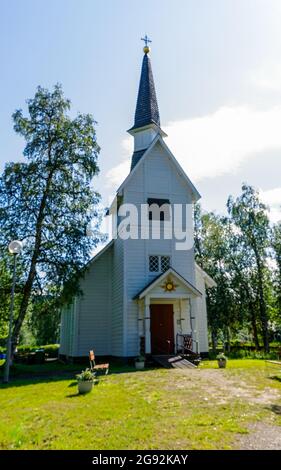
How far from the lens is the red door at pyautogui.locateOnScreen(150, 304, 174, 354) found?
18.1m

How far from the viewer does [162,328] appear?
18359mm

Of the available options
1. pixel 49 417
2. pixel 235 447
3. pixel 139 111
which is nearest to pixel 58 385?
pixel 49 417

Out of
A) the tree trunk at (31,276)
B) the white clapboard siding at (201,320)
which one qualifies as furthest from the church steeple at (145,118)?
the white clapboard siding at (201,320)

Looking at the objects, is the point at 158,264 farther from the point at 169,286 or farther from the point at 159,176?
the point at 159,176

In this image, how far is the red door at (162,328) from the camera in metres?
18.1

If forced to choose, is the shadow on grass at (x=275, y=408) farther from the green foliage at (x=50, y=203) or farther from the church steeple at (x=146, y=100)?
the church steeple at (x=146, y=100)

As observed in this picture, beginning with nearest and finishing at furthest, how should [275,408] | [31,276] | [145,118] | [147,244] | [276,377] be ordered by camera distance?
[275,408], [276,377], [31,276], [147,244], [145,118]

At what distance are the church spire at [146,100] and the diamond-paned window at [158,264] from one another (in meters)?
8.60

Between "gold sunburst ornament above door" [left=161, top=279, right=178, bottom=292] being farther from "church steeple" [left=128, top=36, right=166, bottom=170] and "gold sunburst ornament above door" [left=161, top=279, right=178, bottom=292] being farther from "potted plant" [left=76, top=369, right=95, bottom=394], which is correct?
"potted plant" [left=76, top=369, right=95, bottom=394]

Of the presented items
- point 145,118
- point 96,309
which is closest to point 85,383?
point 96,309

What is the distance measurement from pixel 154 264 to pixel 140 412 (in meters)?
11.9

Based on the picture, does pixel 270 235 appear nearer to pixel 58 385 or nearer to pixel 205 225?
pixel 205 225

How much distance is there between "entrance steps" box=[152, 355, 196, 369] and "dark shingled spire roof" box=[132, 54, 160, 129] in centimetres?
1382
